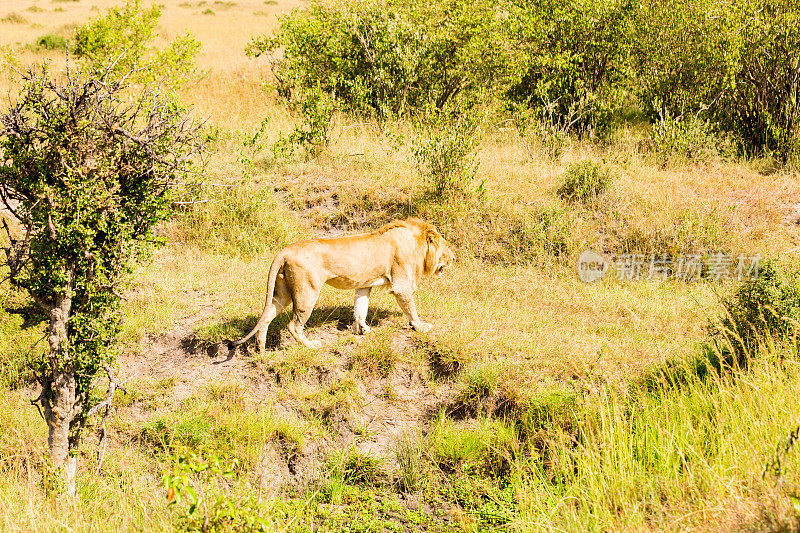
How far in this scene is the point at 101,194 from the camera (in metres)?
4.79

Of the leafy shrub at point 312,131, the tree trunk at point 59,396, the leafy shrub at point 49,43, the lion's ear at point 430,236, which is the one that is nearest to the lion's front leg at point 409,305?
the lion's ear at point 430,236

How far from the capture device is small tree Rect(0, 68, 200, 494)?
4707 mm

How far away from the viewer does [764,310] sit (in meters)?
6.46

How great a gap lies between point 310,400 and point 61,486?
2305 mm

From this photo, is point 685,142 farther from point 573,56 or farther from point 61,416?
point 61,416

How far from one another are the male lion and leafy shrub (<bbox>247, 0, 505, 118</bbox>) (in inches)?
257

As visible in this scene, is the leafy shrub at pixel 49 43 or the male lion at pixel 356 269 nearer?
the male lion at pixel 356 269

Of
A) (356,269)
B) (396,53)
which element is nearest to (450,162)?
(356,269)

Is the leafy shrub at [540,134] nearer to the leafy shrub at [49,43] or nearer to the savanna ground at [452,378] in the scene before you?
the savanna ground at [452,378]

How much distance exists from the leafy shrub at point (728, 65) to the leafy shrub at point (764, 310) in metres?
7.24

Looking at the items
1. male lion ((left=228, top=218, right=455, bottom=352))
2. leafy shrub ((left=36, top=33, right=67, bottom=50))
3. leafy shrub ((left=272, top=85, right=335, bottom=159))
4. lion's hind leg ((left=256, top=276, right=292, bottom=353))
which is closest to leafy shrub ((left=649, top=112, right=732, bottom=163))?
leafy shrub ((left=272, top=85, right=335, bottom=159))

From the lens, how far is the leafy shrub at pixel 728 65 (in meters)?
12.6

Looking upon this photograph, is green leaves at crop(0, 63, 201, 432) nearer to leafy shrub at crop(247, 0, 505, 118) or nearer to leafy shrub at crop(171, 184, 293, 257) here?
leafy shrub at crop(171, 184, 293, 257)

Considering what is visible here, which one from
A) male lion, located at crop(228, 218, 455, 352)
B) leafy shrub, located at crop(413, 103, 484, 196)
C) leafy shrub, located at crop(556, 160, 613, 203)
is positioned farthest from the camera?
leafy shrub, located at crop(556, 160, 613, 203)
